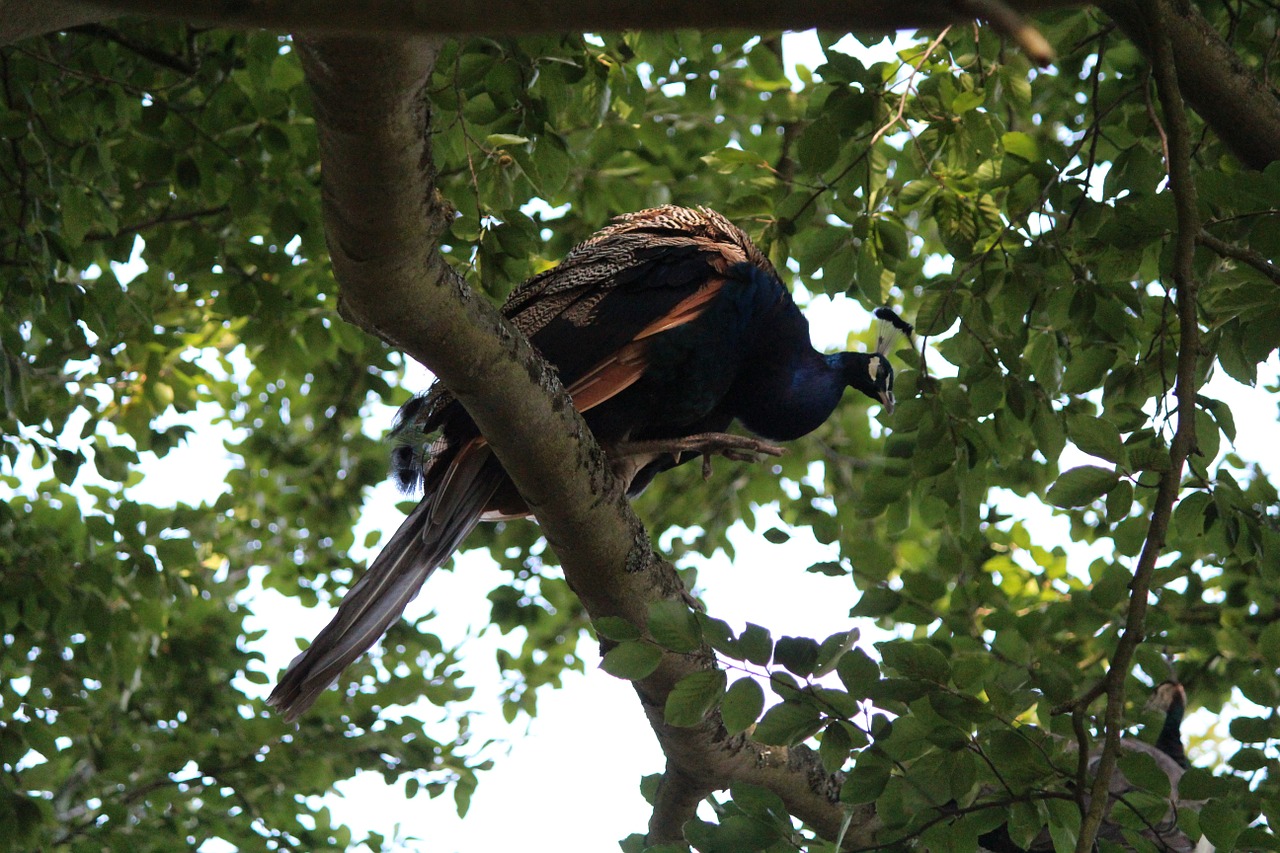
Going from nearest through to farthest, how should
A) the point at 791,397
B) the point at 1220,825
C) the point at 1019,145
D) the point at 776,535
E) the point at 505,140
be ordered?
the point at 1220,825 → the point at 776,535 → the point at 505,140 → the point at 1019,145 → the point at 791,397

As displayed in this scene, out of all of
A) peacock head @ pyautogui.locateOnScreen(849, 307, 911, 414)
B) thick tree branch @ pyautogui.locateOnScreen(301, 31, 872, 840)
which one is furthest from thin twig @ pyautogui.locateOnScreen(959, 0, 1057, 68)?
Answer: peacock head @ pyautogui.locateOnScreen(849, 307, 911, 414)

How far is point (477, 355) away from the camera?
6.72ft

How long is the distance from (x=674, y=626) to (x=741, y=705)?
7.5 inches

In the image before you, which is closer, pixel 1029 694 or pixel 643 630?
pixel 1029 694

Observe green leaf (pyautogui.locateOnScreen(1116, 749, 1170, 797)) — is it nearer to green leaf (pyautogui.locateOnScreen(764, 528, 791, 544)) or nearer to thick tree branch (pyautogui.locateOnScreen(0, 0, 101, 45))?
green leaf (pyautogui.locateOnScreen(764, 528, 791, 544))

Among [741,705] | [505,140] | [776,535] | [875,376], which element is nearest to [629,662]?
[741,705]

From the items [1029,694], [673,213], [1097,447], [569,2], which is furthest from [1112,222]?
[569,2]

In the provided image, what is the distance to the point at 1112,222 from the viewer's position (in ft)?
8.57

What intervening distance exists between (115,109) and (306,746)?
2547 mm

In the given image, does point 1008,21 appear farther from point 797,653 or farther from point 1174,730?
point 1174,730

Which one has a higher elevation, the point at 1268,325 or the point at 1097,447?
the point at 1268,325

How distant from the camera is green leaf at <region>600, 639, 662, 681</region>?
207cm

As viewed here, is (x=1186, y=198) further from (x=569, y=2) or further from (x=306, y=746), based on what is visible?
(x=306, y=746)

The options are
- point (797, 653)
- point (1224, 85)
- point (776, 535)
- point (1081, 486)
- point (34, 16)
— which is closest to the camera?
point (34, 16)
